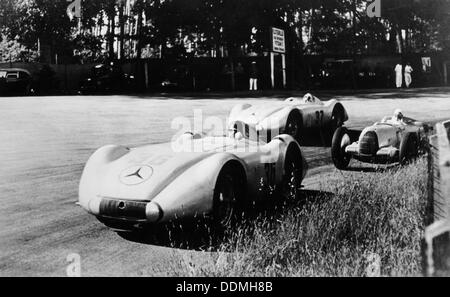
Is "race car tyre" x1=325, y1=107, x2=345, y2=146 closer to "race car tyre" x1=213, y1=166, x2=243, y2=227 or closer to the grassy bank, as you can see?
the grassy bank

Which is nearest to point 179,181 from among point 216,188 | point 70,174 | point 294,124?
point 216,188

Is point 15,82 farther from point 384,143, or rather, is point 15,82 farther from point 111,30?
point 384,143

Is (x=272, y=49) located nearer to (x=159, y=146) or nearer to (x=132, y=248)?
(x=159, y=146)

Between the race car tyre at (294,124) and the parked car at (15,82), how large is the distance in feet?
55.2

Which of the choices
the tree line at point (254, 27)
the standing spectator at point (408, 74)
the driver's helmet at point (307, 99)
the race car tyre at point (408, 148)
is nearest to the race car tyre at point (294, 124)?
the driver's helmet at point (307, 99)

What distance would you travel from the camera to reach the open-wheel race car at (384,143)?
802cm

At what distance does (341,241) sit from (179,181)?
1455mm

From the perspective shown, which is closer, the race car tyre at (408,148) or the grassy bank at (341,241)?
the grassy bank at (341,241)

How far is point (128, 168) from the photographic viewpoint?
502cm

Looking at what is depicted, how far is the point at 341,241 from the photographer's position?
14.9 ft

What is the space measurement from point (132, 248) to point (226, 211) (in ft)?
3.14

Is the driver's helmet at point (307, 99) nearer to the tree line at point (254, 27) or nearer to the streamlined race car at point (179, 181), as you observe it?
the streamlined race car at point (179, 181)

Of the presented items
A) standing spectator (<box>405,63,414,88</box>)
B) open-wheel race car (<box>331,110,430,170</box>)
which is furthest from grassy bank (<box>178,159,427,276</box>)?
standing spectator (<box>405,63,414,88</box>)
